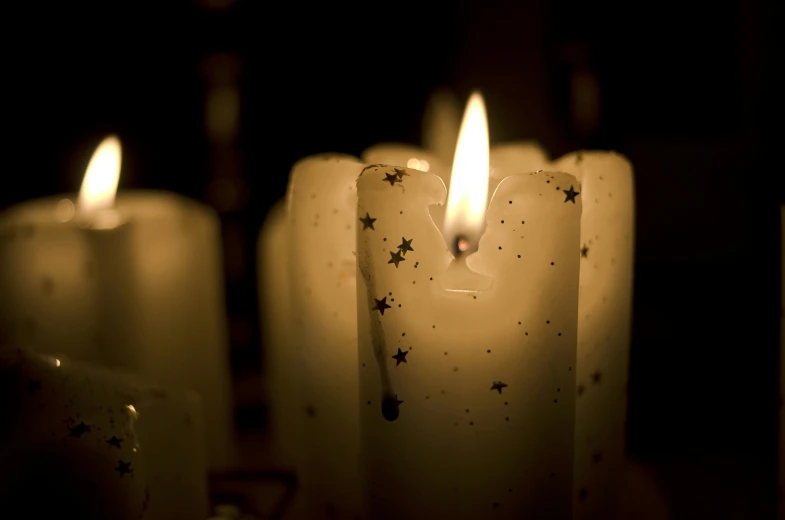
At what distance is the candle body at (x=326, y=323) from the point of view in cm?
58

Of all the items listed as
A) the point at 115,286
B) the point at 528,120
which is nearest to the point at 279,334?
the point at 115,286

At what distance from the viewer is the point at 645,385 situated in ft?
2.89

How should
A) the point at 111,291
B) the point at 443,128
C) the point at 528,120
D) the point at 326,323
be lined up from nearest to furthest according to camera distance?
1. the point at 326,323
2. the point at 111,291
3. the point at 443,128
4. the point at 528,120

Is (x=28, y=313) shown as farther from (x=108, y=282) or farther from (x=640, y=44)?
(x=640, y=44)

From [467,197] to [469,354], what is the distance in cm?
11

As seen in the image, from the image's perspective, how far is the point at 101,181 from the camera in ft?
2.64

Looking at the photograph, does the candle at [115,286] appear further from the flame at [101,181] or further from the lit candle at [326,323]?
the lit candle at [326,323]

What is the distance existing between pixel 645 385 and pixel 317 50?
0.69m

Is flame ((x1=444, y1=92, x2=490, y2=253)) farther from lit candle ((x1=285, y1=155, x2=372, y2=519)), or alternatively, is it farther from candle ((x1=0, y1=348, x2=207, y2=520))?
candle ((x1=0, y1=348, x2=207, y2=520))

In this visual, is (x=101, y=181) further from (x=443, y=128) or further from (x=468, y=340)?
(x=468, y=340)

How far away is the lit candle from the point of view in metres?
0.58

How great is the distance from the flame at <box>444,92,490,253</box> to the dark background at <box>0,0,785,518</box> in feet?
1.33

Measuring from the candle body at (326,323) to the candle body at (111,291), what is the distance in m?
0.20

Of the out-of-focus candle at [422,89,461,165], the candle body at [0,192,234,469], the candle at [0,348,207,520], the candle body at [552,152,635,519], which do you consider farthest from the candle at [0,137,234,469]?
the candle body at [552,152,635,519]
